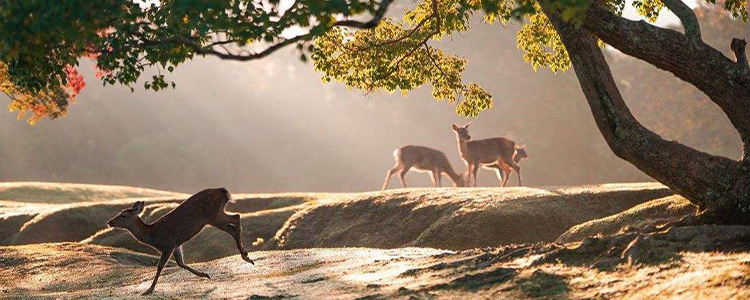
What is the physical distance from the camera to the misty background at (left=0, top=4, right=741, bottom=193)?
182 feet

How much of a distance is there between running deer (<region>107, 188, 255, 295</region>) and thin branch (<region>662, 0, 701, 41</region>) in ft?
23.1

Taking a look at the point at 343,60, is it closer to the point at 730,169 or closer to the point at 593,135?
the point at 730,169

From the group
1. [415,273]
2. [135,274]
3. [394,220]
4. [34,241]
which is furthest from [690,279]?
[34,241]

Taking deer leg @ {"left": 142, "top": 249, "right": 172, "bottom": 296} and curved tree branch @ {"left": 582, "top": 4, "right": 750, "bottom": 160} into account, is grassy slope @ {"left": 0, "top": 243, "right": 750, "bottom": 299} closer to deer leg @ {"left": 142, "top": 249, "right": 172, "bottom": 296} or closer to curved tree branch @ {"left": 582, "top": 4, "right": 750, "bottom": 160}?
deer leg @ {"left": 142, "top": 249, "right": 172, "bottom": 296}

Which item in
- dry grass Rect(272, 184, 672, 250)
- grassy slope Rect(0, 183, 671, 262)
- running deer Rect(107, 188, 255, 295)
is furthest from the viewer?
grassy slope Rect(0, 183, 671, 262)

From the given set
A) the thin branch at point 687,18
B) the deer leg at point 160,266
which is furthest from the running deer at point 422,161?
the thin branch at point 687,18

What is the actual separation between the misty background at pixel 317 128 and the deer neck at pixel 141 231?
35.8 metres

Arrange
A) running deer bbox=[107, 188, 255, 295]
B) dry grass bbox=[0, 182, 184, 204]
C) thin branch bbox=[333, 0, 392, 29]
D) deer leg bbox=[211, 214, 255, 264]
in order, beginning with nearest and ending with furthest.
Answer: thin branch bbox=[333, 0, 392, 29], running deer bbox=[107, 188, 255, 295], deer leg bbox=[211, 214, 255, 264], dry grass bbox=[0, 182, 184, 204]

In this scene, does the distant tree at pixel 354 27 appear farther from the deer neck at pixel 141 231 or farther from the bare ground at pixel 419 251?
the deer neck at pixel 141 231

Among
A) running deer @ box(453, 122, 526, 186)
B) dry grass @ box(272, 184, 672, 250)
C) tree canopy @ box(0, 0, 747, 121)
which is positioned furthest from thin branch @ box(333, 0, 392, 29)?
running deer @ box(453, 122, 526, 186)

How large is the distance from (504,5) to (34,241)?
1553cm

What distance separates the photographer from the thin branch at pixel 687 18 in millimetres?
12281

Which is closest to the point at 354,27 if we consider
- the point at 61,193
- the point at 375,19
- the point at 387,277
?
the point at 375,19

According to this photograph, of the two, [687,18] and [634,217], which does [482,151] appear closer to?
[634,217]
